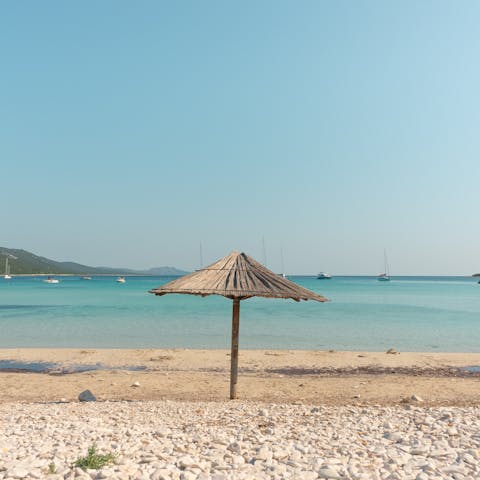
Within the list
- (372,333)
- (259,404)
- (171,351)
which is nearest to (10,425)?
(259,404)

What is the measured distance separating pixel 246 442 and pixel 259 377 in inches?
279

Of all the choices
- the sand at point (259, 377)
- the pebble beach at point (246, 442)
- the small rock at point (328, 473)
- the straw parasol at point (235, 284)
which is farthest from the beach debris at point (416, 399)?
the small rock at point (328, 473)

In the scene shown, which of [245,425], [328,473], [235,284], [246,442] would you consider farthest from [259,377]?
[328,473]

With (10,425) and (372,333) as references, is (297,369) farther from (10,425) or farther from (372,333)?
(372,333)

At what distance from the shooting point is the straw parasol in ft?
27.3

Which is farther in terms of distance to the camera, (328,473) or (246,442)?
(246,442)

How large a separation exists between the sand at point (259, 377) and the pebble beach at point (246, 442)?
2136 millimetres

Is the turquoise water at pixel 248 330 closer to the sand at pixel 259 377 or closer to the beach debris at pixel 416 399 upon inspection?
the sand at pixel 259 377

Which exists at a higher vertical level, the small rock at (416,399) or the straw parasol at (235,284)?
the straw parasol at (235,284)

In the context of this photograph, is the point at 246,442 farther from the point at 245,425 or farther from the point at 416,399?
the point at 416,399

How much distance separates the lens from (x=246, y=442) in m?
5.86

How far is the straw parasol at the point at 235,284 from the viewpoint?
8.33 m

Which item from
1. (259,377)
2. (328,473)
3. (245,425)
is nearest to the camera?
(328,473)

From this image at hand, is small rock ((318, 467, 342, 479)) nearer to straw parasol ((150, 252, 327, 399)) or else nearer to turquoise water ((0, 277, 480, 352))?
straw parasol ((150, 252, 327, 399))
